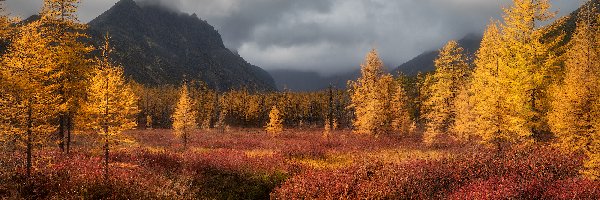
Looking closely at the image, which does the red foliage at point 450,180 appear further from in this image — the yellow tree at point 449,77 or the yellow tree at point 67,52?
the yellow tree at point 449,77

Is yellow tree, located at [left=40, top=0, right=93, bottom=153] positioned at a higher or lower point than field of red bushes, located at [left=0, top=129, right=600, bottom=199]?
higher

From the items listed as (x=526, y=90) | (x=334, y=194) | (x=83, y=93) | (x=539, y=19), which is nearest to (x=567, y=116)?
(x=526, y=90)

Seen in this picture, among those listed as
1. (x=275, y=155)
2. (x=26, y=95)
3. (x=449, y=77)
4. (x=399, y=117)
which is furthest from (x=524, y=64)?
(x=26, y=95)

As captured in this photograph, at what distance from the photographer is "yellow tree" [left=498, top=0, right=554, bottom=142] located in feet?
68.7

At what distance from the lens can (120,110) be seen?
14953mm

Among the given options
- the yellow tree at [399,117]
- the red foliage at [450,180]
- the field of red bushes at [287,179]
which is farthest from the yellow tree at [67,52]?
the yellow tree at [399,117]

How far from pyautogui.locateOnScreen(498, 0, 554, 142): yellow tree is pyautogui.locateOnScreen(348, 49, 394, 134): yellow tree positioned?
14995 millimetres

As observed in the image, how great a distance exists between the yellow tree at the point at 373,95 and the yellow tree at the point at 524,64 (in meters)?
15.0

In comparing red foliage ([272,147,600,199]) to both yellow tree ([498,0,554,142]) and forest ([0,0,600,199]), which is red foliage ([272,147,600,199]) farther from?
yellow tree ([498,0,554,142])

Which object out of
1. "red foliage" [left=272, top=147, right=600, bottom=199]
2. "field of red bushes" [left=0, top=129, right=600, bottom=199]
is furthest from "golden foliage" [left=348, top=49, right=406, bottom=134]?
"red foliage" [left=272, top=147, right=600, bottom=199]

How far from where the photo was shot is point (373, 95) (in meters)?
37.7

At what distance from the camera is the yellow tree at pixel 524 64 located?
2094cm

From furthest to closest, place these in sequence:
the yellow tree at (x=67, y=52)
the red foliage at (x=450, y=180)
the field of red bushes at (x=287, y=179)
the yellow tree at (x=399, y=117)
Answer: the yellow tree at (x=399, y=117) < the yellow tree at (x=67, y=52) < the field of red bushes at (x=287, y=179) < the red foliage at (x=450, y=180)

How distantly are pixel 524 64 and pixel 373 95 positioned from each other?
16445 mm
